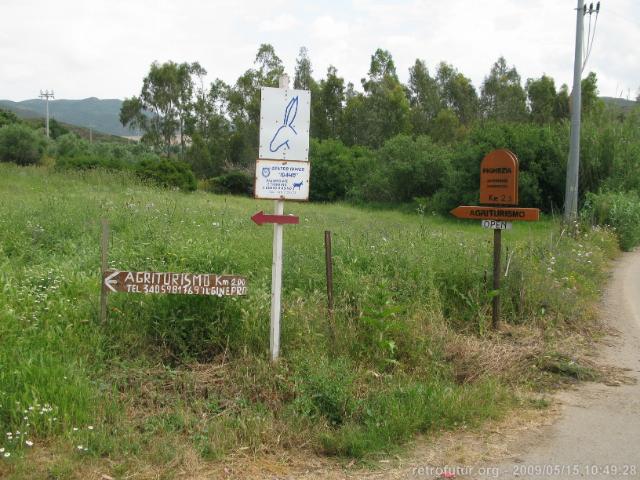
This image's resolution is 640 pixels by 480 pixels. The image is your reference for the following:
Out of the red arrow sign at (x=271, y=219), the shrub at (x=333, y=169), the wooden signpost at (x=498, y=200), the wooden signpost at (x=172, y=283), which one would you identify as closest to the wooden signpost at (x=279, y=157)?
the red arrow sign at (x=271, y=219)

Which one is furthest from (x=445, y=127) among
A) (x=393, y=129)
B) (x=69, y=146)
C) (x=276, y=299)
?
(x=276, y=299)

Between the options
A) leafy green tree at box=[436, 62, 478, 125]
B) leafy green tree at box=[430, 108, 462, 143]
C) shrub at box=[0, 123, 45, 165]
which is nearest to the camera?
shrub at box=[0, 123, 45, 165]

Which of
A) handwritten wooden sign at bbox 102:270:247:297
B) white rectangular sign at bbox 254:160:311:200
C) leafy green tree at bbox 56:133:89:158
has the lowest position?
handwritten wooden sign at bbox 102:270:247:297

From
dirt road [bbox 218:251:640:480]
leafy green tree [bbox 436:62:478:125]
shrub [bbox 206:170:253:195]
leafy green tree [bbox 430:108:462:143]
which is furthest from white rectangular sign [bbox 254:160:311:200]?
leafy green tree [bbox 436:62:478:125]

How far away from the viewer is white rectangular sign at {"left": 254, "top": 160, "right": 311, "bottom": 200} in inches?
225

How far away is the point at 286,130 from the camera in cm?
574

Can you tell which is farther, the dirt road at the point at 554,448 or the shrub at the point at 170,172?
the shrub at the point at 170,172

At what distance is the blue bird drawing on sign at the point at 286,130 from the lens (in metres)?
5.73

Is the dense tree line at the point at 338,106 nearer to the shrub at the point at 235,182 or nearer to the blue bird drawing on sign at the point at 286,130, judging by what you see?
the shrub at the point at 235,182

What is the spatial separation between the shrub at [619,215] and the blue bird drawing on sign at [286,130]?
1360 cm

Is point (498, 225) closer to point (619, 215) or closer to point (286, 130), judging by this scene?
point (286, 130)

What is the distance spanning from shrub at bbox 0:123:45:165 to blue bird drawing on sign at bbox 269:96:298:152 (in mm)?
35819

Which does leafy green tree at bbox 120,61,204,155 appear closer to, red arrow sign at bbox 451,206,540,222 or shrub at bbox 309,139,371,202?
shrub at bbox 309,139,371,202

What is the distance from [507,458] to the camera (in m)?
4.50
